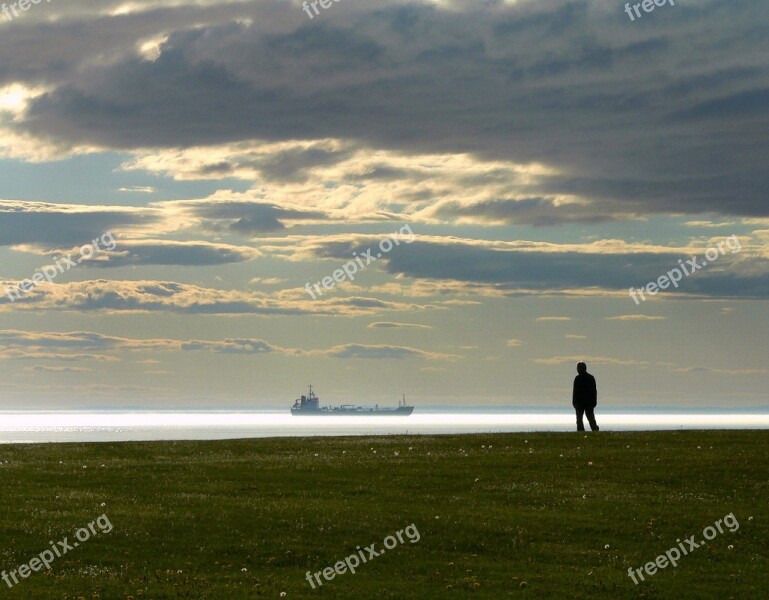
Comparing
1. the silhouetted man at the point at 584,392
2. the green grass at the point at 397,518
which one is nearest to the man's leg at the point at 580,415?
the silhouetted man at the point at 584,392

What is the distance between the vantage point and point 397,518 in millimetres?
29672

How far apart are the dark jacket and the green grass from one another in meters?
5.55

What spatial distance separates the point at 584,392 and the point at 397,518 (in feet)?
71.8

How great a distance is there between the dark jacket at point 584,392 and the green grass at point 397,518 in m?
5.55

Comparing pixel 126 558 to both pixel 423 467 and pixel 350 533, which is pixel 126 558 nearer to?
pixel 350 533

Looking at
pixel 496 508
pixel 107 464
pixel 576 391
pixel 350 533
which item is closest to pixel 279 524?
pixel 350 533

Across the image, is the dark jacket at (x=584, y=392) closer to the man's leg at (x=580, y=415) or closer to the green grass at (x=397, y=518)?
the man's leg at (x=580, y=415)

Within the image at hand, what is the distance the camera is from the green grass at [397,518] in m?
24.2

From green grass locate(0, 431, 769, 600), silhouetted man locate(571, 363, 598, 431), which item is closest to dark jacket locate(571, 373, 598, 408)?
silhouetted man locate(571, 363, 598, 431)

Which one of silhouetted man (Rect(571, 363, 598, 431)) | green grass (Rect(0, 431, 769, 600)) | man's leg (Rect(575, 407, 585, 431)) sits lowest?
green grass (Rect(0, 431, 769, 600))

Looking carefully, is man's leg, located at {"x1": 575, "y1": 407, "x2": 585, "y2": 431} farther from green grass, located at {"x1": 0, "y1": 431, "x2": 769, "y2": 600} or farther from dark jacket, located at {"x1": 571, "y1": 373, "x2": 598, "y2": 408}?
green grass, located at {"x1": 0, "y1": 431, "x2": 769, "y2": 600}

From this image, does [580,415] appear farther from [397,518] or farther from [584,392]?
[397,518]

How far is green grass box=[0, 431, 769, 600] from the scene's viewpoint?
24.2 m

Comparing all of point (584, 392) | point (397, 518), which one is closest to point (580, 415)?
point (584, 392)
